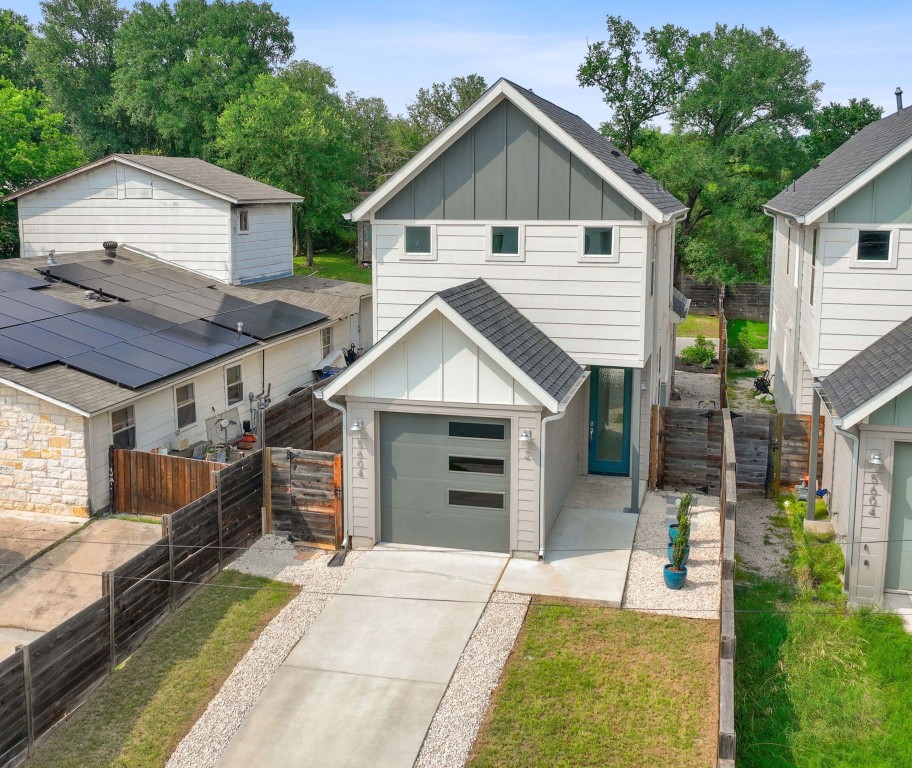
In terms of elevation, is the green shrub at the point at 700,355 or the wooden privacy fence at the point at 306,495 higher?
the green shrub at the point at 700,355

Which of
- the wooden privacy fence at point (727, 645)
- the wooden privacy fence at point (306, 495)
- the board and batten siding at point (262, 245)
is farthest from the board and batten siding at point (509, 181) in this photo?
the board and batten siding at point (262, 245)

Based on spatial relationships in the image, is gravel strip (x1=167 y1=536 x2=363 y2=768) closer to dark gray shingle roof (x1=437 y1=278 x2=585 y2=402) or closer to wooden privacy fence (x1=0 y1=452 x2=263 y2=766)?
wooden privacy fence (x1=0 y1=452 x2=263 y2=766)

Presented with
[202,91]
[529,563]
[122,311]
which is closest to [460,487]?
[529,563]

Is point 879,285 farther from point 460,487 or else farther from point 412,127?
point 412,127

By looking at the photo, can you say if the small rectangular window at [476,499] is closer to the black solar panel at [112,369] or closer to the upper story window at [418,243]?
the upper story window at [418,243]

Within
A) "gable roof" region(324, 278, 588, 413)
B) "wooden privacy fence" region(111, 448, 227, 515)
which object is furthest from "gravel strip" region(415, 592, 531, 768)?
"wooden privacy fence" region(111, 448, 227, 515)

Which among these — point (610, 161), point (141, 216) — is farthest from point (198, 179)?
point (610, 161)
